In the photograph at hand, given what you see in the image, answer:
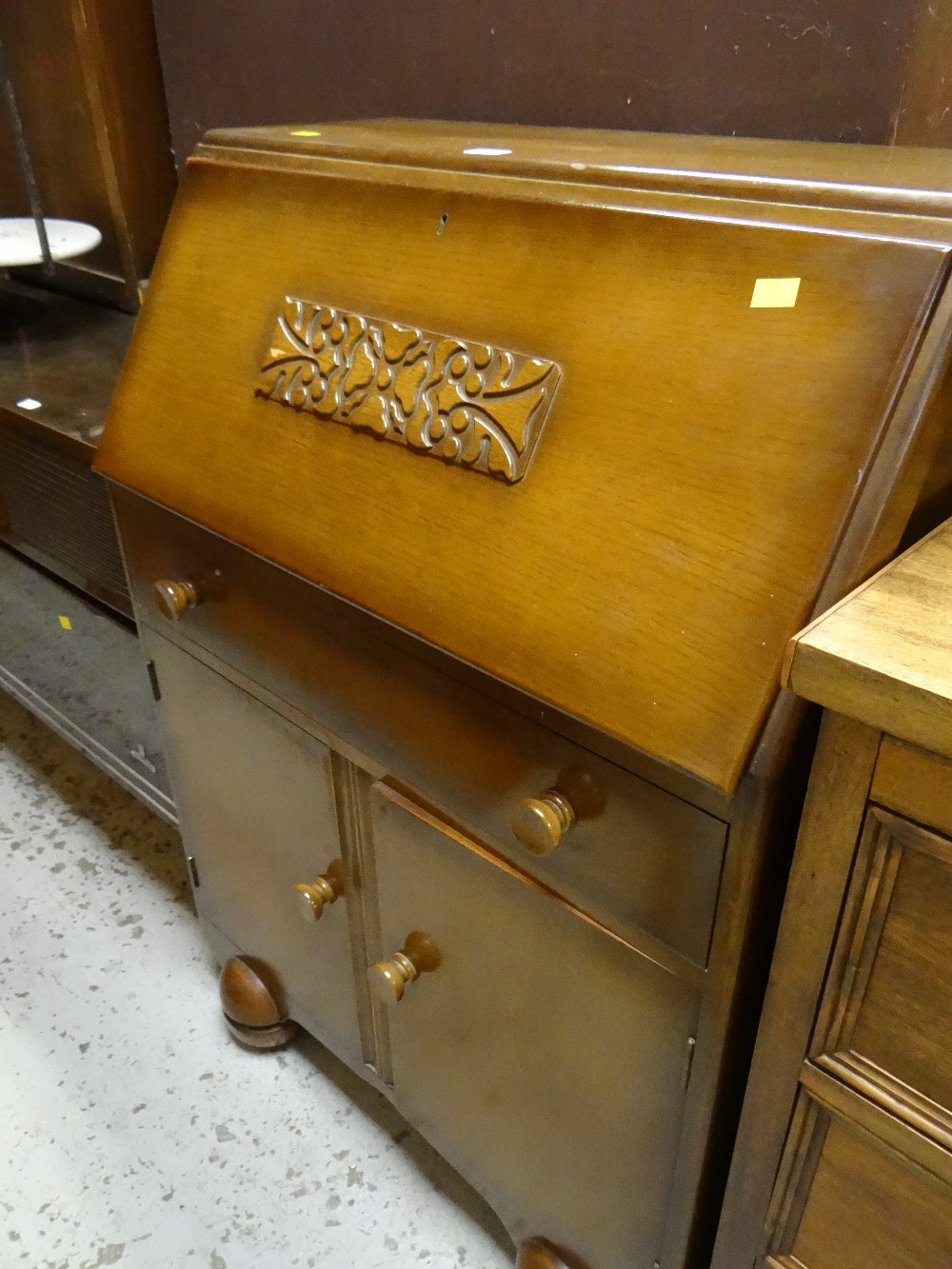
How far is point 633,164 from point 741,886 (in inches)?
17.3

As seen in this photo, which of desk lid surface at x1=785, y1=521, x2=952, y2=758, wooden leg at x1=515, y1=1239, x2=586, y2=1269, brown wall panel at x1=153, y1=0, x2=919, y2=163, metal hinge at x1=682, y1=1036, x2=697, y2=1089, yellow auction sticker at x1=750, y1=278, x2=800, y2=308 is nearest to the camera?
desk lid surface at x1=785, y1=521, x2=952, y2=758

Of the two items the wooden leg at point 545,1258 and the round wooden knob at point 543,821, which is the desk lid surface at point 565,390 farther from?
the wooden leg at point 545,1258

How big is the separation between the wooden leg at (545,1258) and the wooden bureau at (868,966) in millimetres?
281

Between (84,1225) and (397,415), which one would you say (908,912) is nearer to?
(397,415)

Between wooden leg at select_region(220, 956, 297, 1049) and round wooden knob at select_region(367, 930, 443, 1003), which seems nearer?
round wooden knob at select_region(367, 930, 443, 1003)

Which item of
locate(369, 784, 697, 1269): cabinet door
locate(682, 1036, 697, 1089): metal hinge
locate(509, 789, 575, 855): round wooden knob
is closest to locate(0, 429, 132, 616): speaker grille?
locate(369, 784, 697, 1269): cabinet door

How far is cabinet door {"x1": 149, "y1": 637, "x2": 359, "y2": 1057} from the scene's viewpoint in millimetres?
881

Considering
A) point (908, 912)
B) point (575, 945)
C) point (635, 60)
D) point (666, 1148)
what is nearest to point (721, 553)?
point (908, 912)

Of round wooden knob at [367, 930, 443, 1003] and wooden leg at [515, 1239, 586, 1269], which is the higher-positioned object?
round wooden knob at [367, 930, 443, 1003]

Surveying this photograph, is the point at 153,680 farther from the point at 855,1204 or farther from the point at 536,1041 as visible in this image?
the point at 855,1204

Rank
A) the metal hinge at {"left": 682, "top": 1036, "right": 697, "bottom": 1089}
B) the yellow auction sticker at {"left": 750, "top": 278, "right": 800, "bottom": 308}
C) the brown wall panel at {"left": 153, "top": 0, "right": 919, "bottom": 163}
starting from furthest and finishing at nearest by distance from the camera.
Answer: the brown wall panel at {"left": 153, "top": 0, "right": 919, "bottom": 163}, the metal hinge at {"left": 682, "top": 1036, "right": 697, "bottom": 1089}, the yellow auction sticker at {"left": 750, "top": 278, "right": 800, "bottom": 308}

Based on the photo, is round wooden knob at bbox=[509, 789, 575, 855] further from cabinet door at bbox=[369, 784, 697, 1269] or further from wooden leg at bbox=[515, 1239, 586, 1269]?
wooden leg at bbox=[515, 1239, 586, 1269]

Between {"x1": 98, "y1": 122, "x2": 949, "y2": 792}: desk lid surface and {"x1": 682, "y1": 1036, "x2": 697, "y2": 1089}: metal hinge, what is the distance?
0.23 metres

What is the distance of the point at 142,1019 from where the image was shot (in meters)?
1.29
